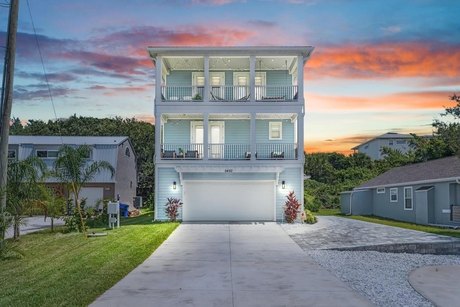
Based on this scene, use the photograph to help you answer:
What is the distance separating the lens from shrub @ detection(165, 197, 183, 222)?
24.0m

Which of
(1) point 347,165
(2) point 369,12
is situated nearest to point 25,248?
(2) point 369,12

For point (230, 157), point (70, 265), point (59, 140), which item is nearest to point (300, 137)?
point (230, 157)

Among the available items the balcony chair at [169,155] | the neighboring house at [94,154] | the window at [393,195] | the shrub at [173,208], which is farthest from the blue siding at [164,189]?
the window at [393,195]

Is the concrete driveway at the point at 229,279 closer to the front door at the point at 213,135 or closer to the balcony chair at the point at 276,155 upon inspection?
the balcony chair at the point at 276,155

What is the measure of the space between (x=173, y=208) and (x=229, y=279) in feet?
46.0

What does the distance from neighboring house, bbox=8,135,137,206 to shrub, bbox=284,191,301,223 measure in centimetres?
1510

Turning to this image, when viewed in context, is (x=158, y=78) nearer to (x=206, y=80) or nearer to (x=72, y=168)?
(x=206, y=80)

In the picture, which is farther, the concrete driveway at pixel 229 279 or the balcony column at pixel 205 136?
the balcony column at pixel 205 136

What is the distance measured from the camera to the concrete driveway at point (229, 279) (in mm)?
8406

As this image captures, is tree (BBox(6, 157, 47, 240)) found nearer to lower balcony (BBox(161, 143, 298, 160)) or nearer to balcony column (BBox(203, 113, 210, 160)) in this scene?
lower balcony (BBox(161, 143, 298, 160))

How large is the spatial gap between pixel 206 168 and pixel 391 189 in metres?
12.5

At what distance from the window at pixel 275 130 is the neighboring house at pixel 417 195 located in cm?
750

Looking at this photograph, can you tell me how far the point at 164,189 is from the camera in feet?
80.8

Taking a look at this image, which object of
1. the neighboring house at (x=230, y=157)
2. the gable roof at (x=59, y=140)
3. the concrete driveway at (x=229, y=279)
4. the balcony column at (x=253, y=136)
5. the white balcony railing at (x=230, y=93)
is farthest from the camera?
the gable roof at (x=59, y=140)
